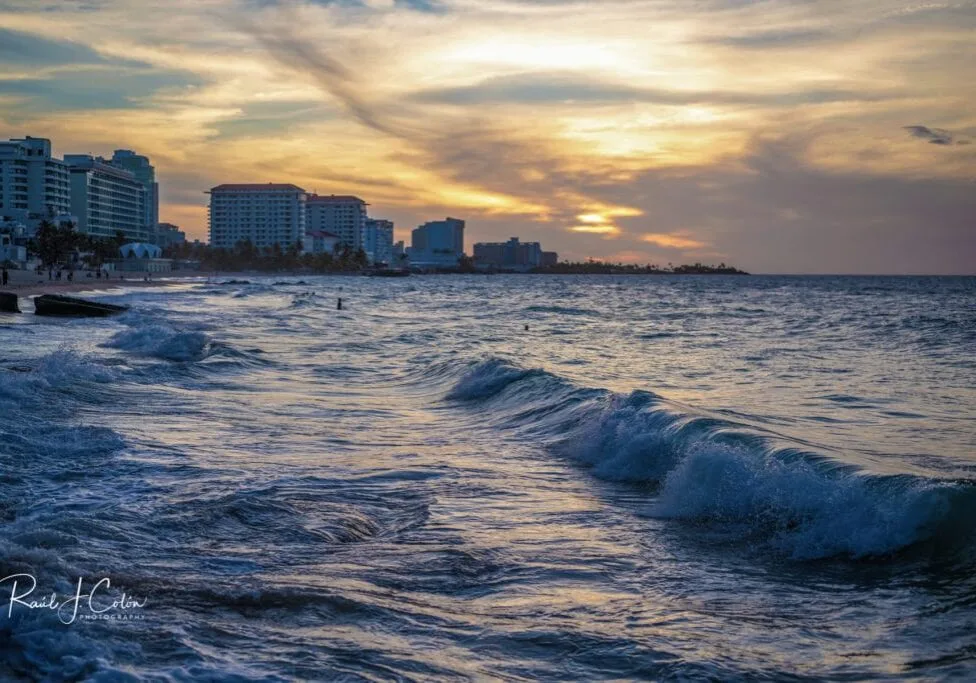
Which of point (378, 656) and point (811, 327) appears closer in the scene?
point (378, 656)

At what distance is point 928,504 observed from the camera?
7.79 meters

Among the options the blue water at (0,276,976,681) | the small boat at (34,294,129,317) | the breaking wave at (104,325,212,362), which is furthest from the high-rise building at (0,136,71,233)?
the blue water at (0,276,976,681)

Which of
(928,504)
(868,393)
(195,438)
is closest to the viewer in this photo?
(928,504)

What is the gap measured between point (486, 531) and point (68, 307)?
35.1 metres

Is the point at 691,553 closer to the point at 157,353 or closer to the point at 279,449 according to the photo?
the point at 279,449

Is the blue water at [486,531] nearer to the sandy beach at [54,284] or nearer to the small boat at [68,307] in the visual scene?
the small boat at [68,307]

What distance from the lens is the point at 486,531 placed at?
→ 7934mm

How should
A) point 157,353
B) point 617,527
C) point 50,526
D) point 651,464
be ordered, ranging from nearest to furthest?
point 50,526 < point 617,527 < point 651,464 < point 157,353

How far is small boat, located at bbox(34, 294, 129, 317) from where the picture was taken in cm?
3722

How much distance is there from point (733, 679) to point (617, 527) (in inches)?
137

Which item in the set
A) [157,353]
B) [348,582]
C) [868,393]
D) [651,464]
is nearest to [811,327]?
[868,393]

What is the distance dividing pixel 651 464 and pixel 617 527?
3012 millimetres

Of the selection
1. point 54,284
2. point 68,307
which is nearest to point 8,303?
point 68,307

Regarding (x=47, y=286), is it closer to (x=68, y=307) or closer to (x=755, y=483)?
(x=68, y=307)
